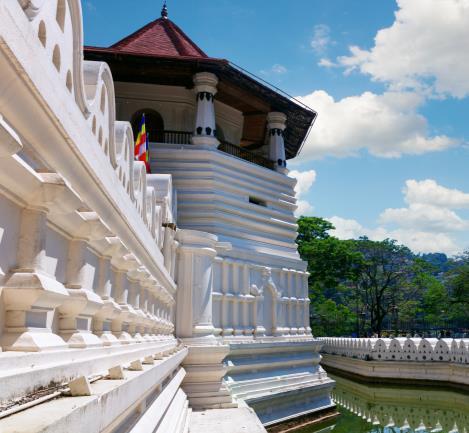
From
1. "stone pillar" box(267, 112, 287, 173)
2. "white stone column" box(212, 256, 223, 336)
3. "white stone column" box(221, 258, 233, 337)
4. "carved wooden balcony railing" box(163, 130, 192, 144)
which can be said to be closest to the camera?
"white stone column" box(212, 256, 223, 336)

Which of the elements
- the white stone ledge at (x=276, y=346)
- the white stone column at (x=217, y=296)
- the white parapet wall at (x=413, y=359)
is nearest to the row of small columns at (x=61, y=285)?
the white stone column at (x=217, y=296)

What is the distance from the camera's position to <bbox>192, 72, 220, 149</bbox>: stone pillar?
1670cm

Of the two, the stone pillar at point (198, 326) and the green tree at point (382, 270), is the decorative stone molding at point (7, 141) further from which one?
the green tree at point (382, 270)

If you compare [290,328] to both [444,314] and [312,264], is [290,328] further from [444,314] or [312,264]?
[444,314]

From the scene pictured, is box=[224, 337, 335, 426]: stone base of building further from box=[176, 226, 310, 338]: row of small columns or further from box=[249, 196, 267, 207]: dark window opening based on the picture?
box=[249, 196, 267, 207]: dark window opening

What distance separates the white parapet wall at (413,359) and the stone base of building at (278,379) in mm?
8687

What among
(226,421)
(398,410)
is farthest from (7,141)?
(398,410)

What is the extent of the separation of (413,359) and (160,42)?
18.5 meters

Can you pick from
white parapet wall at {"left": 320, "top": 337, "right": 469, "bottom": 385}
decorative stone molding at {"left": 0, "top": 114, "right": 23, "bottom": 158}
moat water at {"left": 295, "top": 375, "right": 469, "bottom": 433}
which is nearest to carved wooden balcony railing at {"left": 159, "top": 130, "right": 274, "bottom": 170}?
moat water at {"left": 295, "top": 375, "right": 469, "bottom": 433}

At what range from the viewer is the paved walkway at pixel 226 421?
28.0 ft

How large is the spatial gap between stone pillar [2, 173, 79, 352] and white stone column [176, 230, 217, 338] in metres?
9.69

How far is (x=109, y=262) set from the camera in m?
3.82

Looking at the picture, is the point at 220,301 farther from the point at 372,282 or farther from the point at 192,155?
the point at 372,282

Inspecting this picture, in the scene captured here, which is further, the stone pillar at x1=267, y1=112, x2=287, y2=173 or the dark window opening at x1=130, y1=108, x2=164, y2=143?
the stone pillar at x1=267, y1=112, x2=287, y2=173
